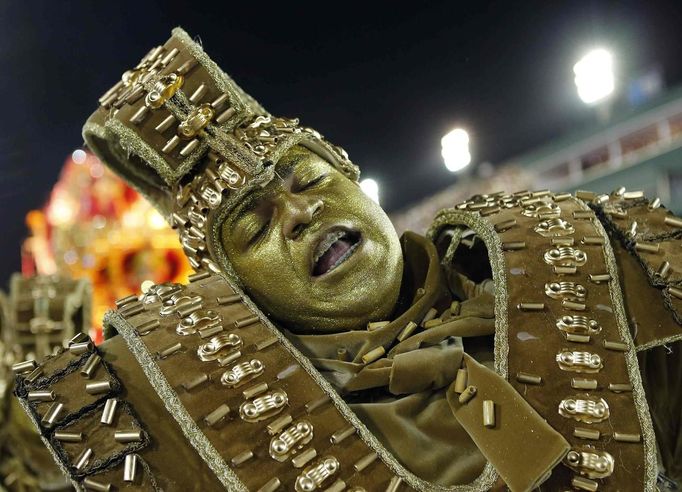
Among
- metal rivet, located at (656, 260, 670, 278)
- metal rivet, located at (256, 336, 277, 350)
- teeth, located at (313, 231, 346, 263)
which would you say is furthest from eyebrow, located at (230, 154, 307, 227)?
metal rivet, located at (656, 260, 670, 278)

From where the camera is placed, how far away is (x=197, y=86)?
129 cm

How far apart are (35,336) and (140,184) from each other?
1028mm

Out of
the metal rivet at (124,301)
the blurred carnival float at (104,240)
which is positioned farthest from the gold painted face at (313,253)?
the blurred carnival float at (104,240)

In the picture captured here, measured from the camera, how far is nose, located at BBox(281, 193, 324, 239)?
1.20 meters

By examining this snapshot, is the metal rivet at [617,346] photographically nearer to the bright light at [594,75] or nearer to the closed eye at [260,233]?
the closed eye at [260,233]

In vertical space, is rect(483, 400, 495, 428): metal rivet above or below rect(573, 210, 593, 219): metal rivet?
below

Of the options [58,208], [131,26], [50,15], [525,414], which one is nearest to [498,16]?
[131,26]

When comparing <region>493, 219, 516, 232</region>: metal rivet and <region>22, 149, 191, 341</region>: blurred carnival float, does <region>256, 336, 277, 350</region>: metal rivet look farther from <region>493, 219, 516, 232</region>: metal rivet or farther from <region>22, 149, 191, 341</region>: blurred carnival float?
<region>22, 149, 191, 341</region>: blurred carnival float

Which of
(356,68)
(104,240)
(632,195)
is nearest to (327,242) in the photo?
(632,195)

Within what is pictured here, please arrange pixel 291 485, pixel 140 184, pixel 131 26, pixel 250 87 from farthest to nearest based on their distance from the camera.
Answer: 1. pixel 250 87
2. pixel 131 26
3. pixel 140 184
4. pixel 291 485

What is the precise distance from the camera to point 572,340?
1011 millimetres

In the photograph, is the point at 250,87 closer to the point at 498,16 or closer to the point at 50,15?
the point at 50,15

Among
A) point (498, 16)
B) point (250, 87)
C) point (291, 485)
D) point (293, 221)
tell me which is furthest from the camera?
point (498, 16)

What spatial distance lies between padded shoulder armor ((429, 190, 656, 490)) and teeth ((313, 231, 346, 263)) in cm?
32
